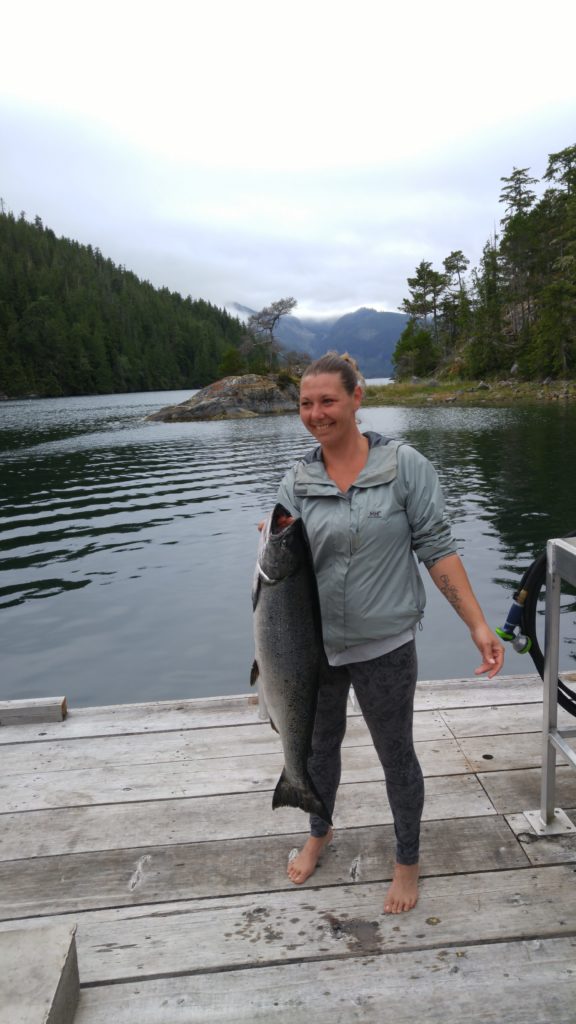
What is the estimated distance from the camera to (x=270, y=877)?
2.87 meters

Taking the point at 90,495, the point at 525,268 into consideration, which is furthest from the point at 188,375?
the point at 90,495

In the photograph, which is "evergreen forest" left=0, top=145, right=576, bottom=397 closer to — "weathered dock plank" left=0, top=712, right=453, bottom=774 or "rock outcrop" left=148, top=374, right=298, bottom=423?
"rock outcrop" left=148, top=374, right=298, bottom=423

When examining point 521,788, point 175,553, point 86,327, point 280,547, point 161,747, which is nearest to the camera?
point 280,547

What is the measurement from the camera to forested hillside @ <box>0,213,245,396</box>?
114938 mm

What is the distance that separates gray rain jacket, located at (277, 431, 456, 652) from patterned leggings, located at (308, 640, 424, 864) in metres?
0.14

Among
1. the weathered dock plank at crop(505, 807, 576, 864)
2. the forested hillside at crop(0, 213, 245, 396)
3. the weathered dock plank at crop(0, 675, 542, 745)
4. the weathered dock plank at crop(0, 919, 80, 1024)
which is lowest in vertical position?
the weathered dock plank at crop(0, 675, 542, 745)

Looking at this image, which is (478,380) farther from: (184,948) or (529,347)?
(184,948)

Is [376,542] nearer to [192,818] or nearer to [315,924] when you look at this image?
[315,924]

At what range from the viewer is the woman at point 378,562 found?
8.19 feet

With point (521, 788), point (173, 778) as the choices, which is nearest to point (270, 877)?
point (173, 778)

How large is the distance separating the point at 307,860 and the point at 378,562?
1.40m

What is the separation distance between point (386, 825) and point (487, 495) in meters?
14.7

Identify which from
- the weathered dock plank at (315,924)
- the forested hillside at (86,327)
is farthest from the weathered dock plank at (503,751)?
the forested hillside at (86,327)

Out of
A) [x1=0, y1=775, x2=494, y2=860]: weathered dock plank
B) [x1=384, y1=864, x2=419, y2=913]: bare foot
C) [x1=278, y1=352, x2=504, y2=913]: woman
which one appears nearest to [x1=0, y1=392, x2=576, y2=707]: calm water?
[x1=0, y1=775, x2=494, y2=860]: weathered dock plank
